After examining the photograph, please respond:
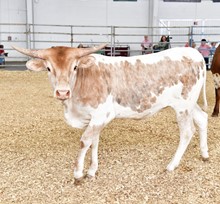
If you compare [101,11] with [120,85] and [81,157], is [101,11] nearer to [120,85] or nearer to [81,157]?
[120,85]

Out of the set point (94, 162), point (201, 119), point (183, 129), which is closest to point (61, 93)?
point (94, 162)

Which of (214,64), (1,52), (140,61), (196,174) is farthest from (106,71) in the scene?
(1,52)

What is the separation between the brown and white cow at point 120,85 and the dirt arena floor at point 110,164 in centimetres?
22

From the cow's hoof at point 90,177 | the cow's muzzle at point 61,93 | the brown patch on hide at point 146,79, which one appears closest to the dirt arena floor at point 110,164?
the cow's hoof at point 90,177

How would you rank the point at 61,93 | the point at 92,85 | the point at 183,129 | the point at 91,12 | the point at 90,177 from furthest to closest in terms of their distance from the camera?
1. the point at 91,12
2. the point at 183,129
3. the point at 90,177
4. the point at 92,85
5. the point at 61,93

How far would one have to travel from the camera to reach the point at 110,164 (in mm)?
3396

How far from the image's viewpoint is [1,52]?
40.8ft

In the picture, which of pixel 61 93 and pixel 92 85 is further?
pixel 92 85

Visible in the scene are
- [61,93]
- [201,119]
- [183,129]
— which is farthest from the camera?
[201,119]

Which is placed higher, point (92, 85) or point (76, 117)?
point (92, 85)

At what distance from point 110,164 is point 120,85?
915mm

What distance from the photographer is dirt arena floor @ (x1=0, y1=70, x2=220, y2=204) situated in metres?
2.78

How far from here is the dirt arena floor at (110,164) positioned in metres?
2.78

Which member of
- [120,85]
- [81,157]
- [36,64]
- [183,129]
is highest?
[36,64]
